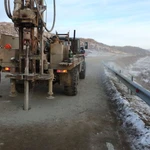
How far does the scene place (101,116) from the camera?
629 cm

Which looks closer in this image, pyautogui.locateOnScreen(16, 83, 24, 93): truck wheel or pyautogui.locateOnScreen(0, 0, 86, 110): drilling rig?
pyautogui.locateOnScreen(0, 0, 86, 110): drilling rig

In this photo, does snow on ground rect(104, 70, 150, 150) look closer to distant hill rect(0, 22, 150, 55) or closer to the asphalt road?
the asphalt road

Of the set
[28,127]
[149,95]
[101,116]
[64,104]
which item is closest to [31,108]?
[64,104]

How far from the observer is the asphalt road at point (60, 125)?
14.7 ft

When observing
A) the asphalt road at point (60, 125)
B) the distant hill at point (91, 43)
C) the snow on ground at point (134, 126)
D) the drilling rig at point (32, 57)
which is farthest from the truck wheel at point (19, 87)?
the snow on ground at point (134, 126)

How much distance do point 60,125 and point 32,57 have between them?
266 centimetres

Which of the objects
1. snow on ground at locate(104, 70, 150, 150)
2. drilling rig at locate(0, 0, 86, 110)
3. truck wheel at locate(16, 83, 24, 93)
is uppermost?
drilling rig at locate(0, 0, 86, 110)

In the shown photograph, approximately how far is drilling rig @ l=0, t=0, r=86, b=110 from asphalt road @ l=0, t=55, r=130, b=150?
51 cm

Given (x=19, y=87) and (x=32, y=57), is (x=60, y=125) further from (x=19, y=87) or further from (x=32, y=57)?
(x=19, y=87)

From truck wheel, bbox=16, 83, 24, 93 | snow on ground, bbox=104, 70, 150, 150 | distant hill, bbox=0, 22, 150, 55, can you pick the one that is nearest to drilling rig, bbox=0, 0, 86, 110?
truck wheel, bbox=16, 83, 24, 93

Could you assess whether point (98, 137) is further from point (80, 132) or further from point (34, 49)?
point (34, 49)

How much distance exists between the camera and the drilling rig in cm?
668

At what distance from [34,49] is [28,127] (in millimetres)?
3036

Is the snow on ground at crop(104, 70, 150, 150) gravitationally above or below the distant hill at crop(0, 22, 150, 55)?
below
